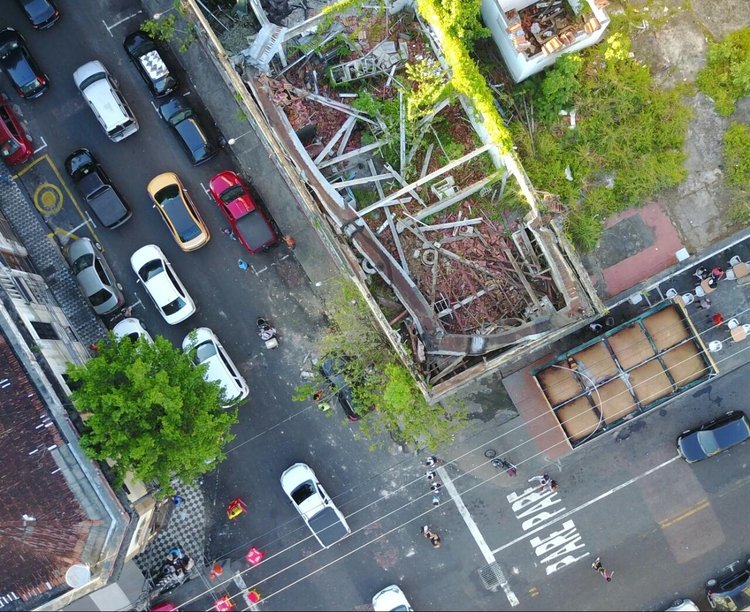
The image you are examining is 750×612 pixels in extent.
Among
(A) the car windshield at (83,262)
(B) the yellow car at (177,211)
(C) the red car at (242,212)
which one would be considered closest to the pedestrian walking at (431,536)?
(C) the red car at (242,212)

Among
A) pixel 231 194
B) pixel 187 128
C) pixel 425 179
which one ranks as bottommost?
pixel 425 179

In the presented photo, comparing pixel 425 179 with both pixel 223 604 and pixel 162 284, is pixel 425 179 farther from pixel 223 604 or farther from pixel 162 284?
pixel 223 604

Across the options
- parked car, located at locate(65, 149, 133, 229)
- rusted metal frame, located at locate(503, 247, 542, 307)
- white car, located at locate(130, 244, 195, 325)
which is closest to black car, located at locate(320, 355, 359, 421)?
white car, located at locate(130, 244, 195, 325)

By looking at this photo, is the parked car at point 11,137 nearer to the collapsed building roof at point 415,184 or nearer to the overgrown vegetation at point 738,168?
the collapsed building roof at point 415,184

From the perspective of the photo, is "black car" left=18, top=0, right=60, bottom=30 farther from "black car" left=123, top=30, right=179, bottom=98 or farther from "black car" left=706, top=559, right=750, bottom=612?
"black car" left=706, top=559, right=750, bottom=612

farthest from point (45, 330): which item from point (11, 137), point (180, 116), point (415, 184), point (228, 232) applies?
point (415, 184)
